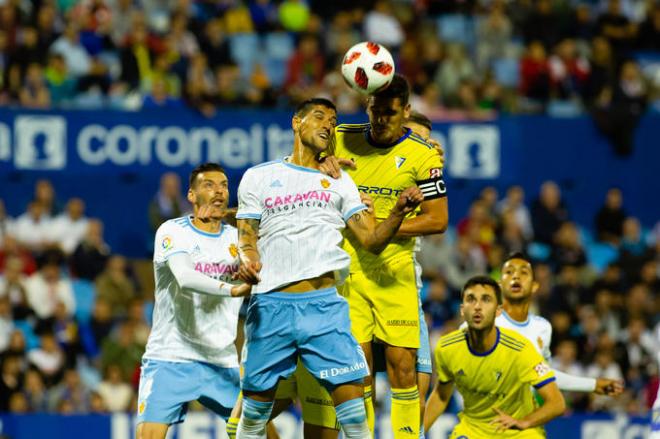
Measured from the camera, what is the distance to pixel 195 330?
9039 mm

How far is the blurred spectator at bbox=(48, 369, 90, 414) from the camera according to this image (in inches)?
550

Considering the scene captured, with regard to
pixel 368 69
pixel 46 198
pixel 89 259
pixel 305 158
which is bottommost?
pixel 89 259

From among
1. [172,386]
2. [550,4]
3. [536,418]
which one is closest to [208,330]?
[172,386]

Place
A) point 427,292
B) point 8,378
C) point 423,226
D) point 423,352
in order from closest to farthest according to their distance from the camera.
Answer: point 423,226, point 423,352, point 8,378, point 427,292

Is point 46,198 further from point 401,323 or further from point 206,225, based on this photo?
point 401,323

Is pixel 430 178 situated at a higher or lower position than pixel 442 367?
higher

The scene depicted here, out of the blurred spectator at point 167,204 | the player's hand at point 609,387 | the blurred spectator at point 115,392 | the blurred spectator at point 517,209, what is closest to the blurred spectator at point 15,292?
the blurred spectator at point 115,392

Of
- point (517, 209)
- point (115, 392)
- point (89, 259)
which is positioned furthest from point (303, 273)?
point (517, 209)

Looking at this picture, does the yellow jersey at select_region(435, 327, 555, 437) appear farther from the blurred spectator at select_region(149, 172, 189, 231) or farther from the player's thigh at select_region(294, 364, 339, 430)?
the blurred spectator at select_region(149, 172, 189, 231)

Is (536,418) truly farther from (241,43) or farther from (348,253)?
(241,43)

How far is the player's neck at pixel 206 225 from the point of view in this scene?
9023 millimetres

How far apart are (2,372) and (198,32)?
5670 millimetres

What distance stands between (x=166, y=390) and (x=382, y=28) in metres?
10.4

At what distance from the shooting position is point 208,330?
29.7ft
